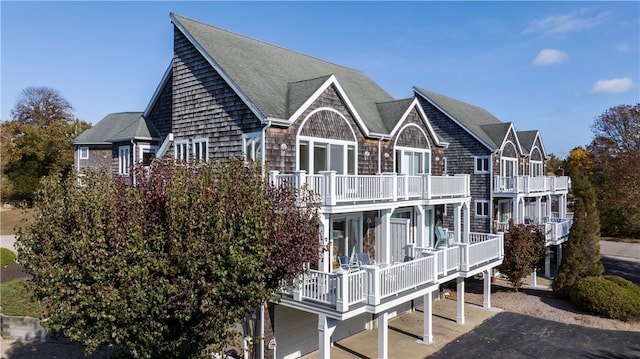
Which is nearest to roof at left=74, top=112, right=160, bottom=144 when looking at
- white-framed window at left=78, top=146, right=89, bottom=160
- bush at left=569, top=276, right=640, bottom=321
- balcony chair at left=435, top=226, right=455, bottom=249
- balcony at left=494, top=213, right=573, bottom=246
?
white-framed window at left=78, top=146, right=89, bottom=160

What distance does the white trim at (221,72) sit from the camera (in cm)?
1385

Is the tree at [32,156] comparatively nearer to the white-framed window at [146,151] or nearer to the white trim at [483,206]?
the white-framed window at [146,151]

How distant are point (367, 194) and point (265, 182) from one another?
558 centimetres

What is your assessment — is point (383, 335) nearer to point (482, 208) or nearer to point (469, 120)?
point (482, 208)

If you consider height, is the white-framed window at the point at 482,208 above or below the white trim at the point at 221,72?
below

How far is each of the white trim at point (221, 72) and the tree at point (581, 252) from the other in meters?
18.1

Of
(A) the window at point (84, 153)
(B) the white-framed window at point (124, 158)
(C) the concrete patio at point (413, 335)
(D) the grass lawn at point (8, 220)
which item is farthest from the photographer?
(D) the grass lawn at point (8, 220)

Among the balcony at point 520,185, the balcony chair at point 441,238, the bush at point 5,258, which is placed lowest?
the bush at point 5,258

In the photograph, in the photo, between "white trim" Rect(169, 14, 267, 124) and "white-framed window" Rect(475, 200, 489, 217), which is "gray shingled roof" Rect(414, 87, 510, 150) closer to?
"white-framed window" Rect(475, 200, 489, 217)

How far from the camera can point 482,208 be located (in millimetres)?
27391

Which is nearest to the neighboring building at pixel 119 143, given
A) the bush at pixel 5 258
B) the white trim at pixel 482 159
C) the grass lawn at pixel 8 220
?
the bush at pixel 5 258

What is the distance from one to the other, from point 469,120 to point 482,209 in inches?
278

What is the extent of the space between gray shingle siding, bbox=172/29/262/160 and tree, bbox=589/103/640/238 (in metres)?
26.1

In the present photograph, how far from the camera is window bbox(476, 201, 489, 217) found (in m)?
27.2
